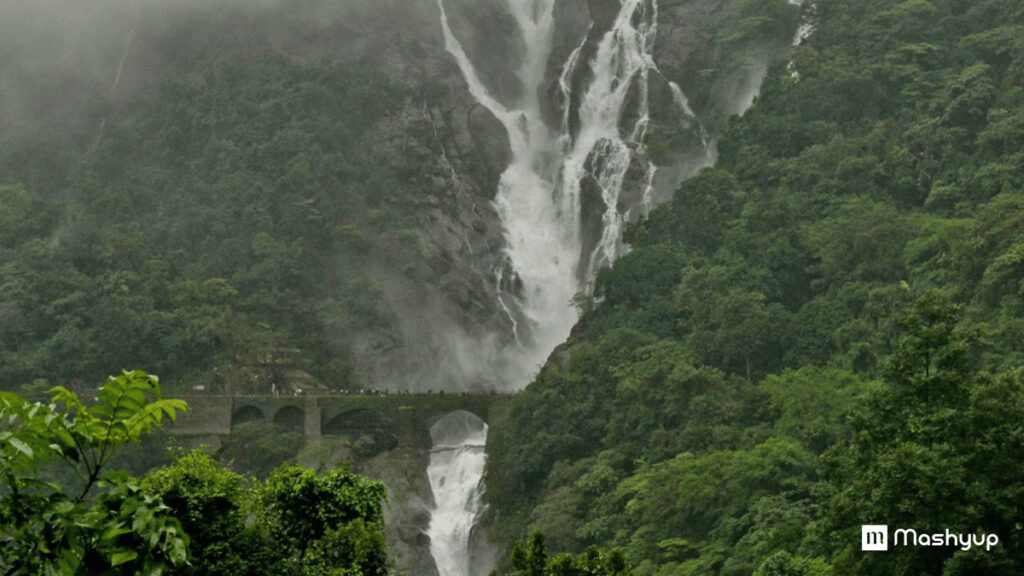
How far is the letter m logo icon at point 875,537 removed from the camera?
24.8 m

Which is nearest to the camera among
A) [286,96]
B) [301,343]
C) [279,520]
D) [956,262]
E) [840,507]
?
[279,520]

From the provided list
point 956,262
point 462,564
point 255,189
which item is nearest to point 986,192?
point 956,262

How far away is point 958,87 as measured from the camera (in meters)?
55.9

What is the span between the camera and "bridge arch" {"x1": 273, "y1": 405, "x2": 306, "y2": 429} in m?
61.9

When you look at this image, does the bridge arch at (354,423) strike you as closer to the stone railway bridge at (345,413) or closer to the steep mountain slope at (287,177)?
the stone railway bridge at (345,413)

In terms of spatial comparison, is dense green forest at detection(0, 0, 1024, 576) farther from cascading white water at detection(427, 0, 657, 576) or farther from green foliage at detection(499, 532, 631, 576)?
cascading white water at detection(427, 0, 657, 576)

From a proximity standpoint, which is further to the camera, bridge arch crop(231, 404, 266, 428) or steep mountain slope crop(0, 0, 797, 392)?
steep mountain slope crop(0, 0, 797, 392)

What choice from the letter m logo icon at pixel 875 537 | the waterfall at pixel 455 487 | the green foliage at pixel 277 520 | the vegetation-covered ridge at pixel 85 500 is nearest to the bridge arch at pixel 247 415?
the waterfall at pixel 455 487

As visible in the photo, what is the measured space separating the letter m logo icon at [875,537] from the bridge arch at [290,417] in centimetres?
3992

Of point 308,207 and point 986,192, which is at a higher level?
point 308,207

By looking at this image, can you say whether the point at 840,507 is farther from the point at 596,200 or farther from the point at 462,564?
the point at 596,200

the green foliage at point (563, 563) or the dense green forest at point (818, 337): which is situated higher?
the dense green forest at point (818, 337)

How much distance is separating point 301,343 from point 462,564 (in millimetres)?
18267

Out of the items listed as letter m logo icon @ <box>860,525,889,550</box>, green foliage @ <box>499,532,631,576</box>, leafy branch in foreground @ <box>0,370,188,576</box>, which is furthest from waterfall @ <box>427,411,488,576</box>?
leafy branch in foreground @ <box>0,370,188,576</box>
